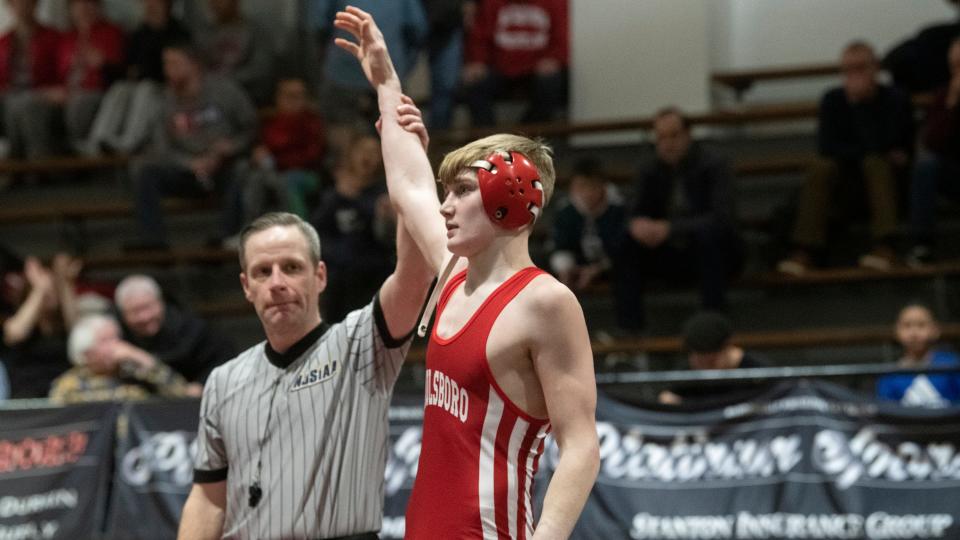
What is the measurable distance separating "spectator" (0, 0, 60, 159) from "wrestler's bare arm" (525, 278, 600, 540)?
9738 mm

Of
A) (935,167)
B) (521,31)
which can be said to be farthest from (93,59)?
(935,167)

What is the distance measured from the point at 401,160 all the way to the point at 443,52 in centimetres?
693

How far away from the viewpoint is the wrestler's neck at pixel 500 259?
330 cm

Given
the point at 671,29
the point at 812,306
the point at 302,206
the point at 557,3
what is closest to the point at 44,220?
the point at 302,206

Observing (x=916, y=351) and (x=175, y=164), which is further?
(x=175, y=164)

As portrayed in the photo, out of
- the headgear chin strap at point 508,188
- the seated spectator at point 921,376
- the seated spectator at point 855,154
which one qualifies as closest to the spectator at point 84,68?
the seated spectator at point 855,154

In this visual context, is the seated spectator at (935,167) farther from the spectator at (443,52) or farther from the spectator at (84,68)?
the spectator at (84,68)

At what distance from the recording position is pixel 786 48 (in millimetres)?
12000

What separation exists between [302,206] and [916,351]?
4.64 meters

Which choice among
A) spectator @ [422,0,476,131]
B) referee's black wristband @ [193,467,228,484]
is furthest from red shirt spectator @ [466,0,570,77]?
referee's black wristband @ [193,467,228,484]

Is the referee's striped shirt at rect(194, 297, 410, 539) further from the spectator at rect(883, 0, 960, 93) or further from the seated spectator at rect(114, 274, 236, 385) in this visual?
the spectator at rect(883, 0, 960, 93)

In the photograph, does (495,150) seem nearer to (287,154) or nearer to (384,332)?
(384,332)

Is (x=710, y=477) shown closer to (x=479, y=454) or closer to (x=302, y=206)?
(x=479, y=454)

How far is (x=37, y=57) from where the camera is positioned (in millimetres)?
→ 12188
